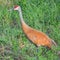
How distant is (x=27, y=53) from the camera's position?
8812mm

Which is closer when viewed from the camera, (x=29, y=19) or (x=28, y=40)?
(x=28, y=40)

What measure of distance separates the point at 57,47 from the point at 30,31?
767mm

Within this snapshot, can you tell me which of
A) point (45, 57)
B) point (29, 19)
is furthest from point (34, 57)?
point (29, 19)

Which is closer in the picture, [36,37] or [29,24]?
[36,37]

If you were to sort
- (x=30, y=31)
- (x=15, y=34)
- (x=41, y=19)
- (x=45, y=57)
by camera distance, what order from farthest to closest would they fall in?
(x=41, y=19), (x=15, y=34), (x=30, y=31), (x=45, y=57)

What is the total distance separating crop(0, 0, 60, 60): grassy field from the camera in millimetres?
8570

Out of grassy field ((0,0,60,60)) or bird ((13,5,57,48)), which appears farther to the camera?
bird ((13,5,57,48))

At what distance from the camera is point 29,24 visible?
10.3 metres

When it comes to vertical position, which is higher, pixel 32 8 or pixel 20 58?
pixel 32 8

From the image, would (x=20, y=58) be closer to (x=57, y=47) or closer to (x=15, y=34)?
(x=57, y=47)

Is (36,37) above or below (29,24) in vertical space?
below

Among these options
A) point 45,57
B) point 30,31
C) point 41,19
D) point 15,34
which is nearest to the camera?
point 45,57

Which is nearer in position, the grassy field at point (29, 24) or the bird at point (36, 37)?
the grassy field at point (29, 24)

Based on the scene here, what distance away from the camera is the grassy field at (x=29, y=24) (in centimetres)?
857
